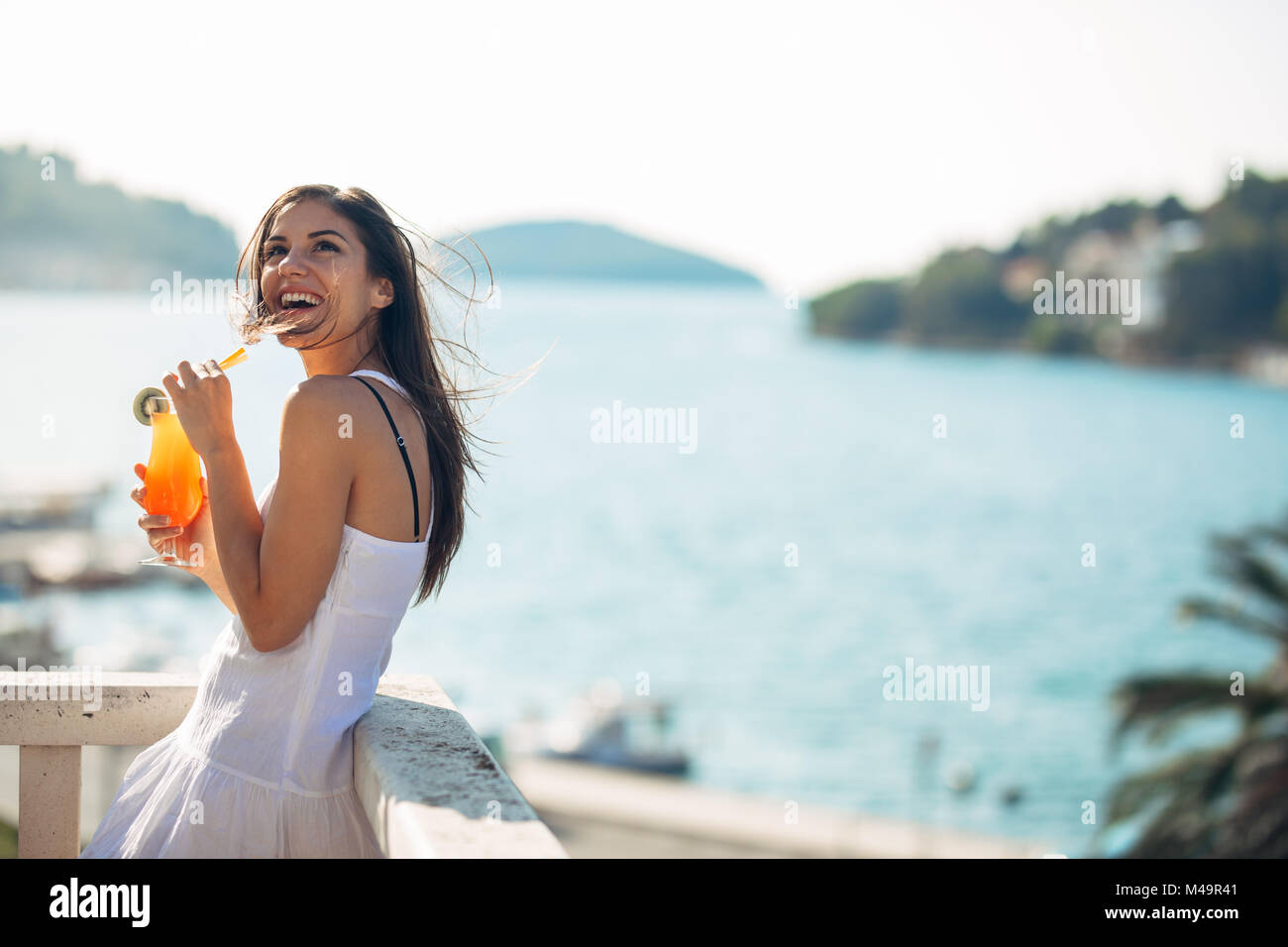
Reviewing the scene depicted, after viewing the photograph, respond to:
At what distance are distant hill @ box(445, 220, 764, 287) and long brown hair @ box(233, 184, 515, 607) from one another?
65.4 m

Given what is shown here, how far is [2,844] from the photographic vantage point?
12.2 m

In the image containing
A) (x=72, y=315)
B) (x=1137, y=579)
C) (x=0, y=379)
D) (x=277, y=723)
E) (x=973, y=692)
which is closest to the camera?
(x=277, y=723)

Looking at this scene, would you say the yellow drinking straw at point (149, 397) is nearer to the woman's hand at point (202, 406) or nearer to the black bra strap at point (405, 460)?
the woman's hand at point (202, 406)

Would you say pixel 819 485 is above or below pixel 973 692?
above

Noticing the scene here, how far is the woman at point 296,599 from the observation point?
6.81ft

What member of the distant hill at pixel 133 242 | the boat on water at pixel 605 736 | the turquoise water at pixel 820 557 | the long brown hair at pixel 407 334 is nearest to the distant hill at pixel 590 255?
the distant hill at pixel 133 242

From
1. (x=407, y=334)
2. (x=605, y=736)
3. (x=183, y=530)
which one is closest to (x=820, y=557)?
(x=605, y=736)

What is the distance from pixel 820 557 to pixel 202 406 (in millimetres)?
59162

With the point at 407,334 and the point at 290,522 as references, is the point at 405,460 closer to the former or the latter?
the point at 290,522

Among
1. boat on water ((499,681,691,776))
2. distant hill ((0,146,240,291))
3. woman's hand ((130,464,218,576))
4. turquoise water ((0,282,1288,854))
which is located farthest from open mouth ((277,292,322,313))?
distant hill ((0,146,240,291))
